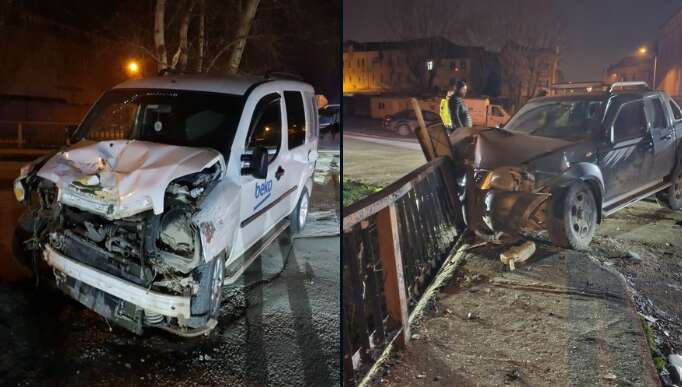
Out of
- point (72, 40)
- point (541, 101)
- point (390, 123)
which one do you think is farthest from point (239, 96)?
point (72, 40)

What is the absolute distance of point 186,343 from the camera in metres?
3.84

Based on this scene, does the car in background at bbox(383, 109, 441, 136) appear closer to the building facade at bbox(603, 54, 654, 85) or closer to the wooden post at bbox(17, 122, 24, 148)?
the building facade at bbox(603, 54, 654, 85)

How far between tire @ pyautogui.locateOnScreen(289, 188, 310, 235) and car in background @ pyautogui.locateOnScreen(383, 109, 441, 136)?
2.60m

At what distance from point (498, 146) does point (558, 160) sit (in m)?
0.35

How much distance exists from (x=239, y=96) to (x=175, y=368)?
2.28 metres

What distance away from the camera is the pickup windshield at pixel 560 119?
314cm

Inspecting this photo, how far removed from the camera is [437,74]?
3.09 metres

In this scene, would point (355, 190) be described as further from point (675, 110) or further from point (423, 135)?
point (675, 110)

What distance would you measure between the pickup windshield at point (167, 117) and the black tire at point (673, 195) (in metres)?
3.18

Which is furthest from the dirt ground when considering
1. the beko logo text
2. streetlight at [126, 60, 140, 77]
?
streetlight at [126, 60, 140, 77]

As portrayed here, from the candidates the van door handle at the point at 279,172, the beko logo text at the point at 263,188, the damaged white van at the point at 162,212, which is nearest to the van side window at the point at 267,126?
the damaged white van at the point at 162,212

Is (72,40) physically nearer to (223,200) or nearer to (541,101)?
(223,200)

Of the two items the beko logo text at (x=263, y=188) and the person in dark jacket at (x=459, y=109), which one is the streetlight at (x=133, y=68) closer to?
the beko logo text at (x=263, y=188)

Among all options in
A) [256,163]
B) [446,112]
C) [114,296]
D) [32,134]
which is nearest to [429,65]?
[446,112]
